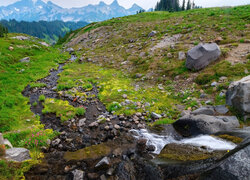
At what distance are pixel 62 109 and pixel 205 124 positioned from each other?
12.3m

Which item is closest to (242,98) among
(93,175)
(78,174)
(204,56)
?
(204,56)

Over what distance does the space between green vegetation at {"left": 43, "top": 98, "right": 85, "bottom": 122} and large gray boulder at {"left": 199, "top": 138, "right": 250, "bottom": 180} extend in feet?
36.1

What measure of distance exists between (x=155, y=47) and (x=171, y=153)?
22897 millimetres

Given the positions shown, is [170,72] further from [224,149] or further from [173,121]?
[224,149]

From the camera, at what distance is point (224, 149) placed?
7941 millimetres

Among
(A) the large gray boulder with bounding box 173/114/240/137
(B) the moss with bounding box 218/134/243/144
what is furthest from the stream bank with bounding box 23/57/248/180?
(A) the large gray boulder with bounding box 173/114/240/137

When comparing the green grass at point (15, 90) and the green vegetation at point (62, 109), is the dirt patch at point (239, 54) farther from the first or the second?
Answer: the green grass at point (15, 90)

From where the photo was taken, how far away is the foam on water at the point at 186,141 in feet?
27.4

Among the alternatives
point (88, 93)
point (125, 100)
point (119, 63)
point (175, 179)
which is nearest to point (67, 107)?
point (88, 93)

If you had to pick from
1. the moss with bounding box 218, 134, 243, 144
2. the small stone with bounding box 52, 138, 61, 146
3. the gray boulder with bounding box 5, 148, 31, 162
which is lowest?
the small stone with bounding box 52, 138, 61, 146

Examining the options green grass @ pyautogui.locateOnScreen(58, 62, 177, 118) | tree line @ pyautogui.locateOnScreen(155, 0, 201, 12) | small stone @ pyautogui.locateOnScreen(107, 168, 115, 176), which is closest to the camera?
small stone @ pyautogui.locateOnScreen(107, 168, 115, 176)

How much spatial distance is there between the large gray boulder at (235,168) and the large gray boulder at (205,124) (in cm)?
494

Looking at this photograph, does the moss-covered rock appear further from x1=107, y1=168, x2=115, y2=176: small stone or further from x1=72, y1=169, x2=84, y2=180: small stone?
x1=72, y1=169, x2=84, y2=180: small stone

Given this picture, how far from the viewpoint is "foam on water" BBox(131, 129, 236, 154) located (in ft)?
Answer: 27.4
